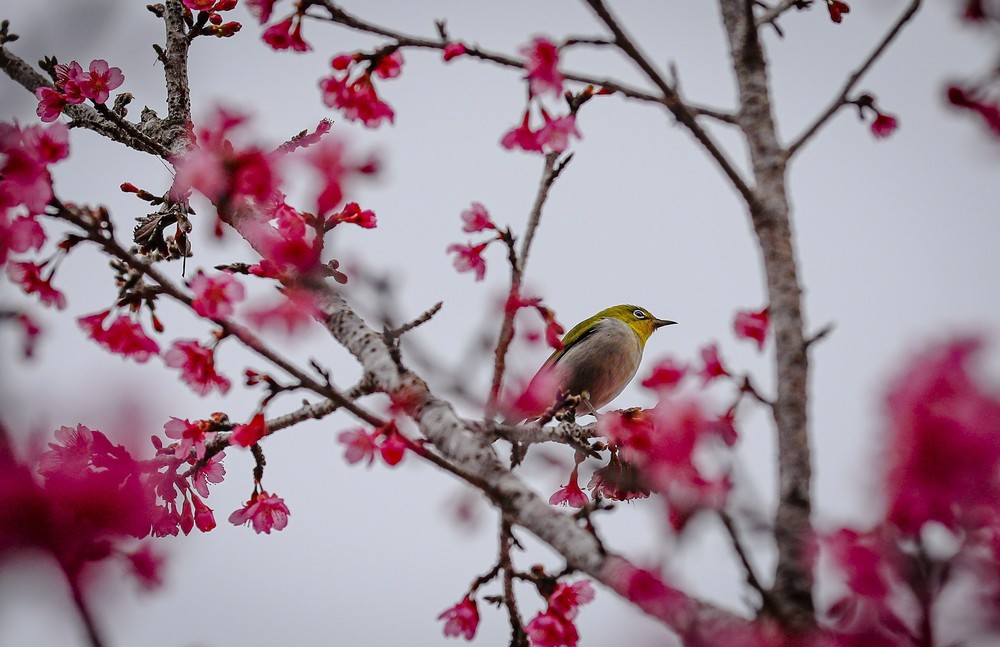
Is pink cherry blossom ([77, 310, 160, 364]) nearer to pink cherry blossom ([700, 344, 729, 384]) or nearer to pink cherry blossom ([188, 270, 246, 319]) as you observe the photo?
pink cherry blossom ([188, 270, 246, 319])

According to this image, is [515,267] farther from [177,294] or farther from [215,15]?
[215,15]

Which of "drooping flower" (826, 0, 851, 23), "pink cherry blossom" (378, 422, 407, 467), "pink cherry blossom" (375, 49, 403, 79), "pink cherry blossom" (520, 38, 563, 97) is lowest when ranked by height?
"pink cherry blossom" (378, 422, 407, 467)

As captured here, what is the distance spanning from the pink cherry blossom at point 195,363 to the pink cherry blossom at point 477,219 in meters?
1.31

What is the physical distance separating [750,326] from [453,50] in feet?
4.33

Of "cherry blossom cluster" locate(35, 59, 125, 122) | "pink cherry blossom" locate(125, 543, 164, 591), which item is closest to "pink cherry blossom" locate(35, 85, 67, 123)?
"cherry blossom cluster" locate(35, 59, 125, 122)

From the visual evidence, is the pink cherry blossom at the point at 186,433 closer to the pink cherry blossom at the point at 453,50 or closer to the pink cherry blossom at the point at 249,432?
the pink cherry blossom at the point at 249,432

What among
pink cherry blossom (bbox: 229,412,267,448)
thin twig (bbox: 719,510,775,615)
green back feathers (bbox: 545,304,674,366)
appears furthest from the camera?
green back feathers (bbox: 545,304,674,366)

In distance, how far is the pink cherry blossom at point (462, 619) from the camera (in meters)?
3.21

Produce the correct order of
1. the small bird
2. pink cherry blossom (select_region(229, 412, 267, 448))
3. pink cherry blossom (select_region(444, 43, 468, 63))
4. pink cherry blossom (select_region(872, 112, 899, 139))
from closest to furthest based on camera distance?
pink cherry blossom (select_region(444, 43, 468, 63)) < pink cherry blossom (select_region(229, 412, 267, 448)) < pink cherry blossom (select_region(872, 112, 899, 139)) < the small bird

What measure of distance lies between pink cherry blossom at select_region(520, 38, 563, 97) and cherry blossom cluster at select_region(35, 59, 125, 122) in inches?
86.7

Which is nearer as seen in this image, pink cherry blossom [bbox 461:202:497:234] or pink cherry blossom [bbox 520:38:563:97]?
pink cherry blossom [bbox 520:38:563:97]

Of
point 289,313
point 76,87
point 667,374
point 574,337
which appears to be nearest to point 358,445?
point 289,313

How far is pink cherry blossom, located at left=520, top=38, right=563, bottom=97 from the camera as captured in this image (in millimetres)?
2738

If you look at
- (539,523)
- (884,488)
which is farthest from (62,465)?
(884,488)
